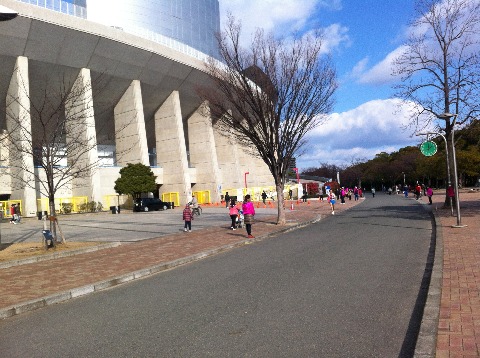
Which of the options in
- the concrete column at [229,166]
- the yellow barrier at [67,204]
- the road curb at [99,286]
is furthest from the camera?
the concrete column at [229,166]

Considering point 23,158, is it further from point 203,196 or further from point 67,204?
point 203,196

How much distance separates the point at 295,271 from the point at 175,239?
847 centimetres

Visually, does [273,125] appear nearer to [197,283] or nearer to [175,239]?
[175,239]

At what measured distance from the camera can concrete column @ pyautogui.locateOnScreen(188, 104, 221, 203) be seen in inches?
2224

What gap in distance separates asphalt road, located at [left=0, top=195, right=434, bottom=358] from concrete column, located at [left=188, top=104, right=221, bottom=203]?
152 ft

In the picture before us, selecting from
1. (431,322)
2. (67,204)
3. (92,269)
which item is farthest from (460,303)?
(67,204)

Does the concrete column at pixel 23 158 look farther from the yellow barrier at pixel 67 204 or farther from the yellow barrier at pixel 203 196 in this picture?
the yellow barrier at pixel 203 196

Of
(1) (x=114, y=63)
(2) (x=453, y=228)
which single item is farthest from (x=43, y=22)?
(2) (x=453, y=228)

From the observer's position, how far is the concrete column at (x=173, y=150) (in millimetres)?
51500

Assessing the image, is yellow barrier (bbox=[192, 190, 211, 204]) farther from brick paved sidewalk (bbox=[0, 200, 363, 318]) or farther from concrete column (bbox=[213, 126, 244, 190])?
brick paved sidewalk (bbox=[0, 200, 363, 318])

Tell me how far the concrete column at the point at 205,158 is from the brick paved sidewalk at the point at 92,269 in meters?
40.1

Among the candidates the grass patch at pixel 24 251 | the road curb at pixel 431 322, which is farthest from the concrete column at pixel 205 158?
the road curb at pixel 431 322

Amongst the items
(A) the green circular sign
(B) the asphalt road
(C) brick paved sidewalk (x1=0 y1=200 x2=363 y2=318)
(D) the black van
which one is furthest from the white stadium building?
(B) the asphalt road

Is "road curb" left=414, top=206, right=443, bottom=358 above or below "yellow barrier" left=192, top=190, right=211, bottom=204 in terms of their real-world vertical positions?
below
